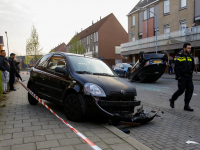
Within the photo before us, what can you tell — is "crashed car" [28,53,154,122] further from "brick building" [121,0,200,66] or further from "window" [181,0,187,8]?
"window" [181,0,187,8]

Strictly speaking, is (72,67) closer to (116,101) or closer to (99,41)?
(116,101)

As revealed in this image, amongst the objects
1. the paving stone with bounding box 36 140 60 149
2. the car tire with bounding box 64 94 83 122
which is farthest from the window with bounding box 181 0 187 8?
the paving stone with bounding box 36 140 60 149

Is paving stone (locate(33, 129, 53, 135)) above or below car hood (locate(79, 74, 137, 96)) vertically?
below

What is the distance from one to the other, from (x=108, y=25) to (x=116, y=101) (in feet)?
169

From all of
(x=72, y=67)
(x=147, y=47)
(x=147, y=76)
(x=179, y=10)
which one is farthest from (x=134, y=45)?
(x=72, y=67)

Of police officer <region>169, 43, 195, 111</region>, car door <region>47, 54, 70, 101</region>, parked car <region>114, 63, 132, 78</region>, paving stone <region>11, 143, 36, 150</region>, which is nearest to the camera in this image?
paving stone <region>11, 143, 36, 150</region>

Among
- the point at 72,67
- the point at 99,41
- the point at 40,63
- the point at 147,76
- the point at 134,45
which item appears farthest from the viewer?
the point at 99,41

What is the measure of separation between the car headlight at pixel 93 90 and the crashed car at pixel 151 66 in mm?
8946

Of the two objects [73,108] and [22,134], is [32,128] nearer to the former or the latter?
[22,134]

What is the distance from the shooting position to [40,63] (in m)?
6.34

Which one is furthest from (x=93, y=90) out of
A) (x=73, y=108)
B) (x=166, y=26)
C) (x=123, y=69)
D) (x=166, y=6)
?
(x=166, y=6)

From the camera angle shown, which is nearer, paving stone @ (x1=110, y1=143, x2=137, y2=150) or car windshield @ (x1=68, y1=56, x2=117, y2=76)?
paving stone @ (x1=110, y1=143, x2=137, y2=150)

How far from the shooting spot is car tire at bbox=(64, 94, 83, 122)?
4216 millimetres

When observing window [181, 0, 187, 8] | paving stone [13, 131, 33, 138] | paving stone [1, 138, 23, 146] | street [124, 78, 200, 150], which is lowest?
street [124, 78, 200, 150]
